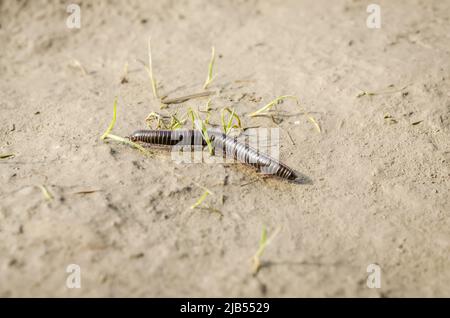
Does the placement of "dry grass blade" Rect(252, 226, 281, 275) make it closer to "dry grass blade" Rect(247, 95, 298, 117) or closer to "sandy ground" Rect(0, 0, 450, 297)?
"sandy ground" Rect(0, 0, 450, 297)

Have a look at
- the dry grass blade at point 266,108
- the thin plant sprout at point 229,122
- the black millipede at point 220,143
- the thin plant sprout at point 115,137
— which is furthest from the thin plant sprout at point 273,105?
the thin plant sprout at point 115,137

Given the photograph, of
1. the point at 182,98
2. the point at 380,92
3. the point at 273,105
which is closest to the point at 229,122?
the point at 273,105

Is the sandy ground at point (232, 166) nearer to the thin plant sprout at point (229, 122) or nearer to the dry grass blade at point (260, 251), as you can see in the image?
the dry grass blade at point (260, 251)

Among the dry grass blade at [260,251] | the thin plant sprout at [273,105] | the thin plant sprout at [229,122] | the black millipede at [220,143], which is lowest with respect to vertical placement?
the dry grass blade at [260,251]

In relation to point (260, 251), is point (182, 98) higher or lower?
higher

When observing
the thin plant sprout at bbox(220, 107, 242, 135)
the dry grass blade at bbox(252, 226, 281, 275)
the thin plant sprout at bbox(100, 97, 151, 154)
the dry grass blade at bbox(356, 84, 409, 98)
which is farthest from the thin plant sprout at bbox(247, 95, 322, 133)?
the dry grass blade at bbox(252, 226, 281, 275)

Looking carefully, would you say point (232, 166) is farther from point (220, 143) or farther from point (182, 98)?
point (182, 98)
